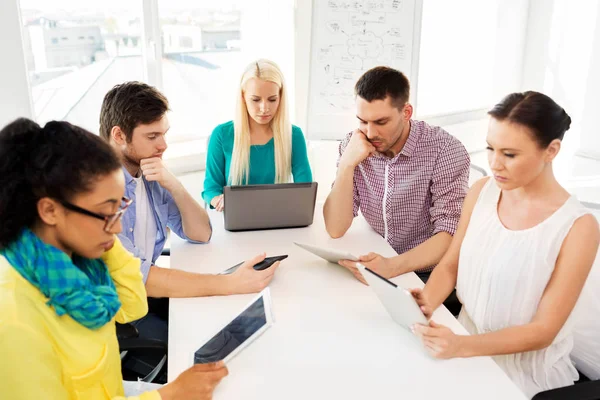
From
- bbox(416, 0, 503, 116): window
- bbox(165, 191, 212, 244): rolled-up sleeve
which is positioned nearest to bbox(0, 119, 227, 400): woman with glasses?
bbox(165, 191, 212, 244): rolled-up sleeve

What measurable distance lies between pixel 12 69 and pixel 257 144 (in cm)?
135

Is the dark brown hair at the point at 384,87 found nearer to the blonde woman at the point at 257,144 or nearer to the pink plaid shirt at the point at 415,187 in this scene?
the pink plaid shirt at the point at 415,187

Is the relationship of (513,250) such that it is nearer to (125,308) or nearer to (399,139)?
(399,139)

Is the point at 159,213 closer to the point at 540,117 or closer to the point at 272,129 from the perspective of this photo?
the point at 272,129

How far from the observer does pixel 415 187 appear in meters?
2.24

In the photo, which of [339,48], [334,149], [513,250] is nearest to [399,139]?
[513,250]

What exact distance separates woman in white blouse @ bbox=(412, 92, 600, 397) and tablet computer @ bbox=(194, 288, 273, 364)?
38 centimetres

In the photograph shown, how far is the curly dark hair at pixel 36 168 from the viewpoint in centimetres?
103

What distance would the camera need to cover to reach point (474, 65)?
5133 mm

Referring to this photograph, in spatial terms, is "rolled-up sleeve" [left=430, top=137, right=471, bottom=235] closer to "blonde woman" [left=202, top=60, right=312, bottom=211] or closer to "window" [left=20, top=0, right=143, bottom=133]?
"blonde woman" [left=202, top=60, right=312, bottom=211]

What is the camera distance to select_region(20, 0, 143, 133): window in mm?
3348

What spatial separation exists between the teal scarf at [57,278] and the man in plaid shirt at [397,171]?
1159mm

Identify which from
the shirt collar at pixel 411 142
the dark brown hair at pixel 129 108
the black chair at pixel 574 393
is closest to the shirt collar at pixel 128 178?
the dark brown hair at pixel 129 108

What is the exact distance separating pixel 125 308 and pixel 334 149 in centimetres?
307
